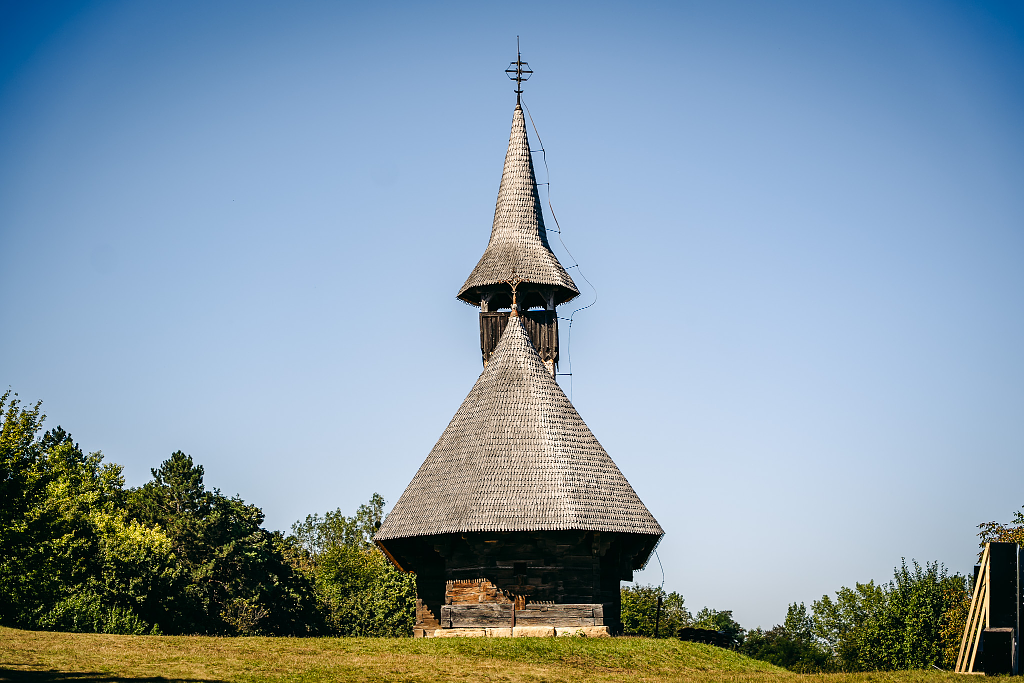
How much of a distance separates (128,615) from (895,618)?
1096 inches

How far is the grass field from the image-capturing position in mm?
19797

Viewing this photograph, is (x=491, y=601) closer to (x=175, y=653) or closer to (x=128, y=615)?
(x=175, y=653)

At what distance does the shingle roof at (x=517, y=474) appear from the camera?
27250 mm

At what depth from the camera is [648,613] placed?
196 ft

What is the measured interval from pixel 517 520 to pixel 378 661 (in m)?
6.14

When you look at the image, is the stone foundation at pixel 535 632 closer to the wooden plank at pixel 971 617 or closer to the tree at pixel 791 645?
the wooden plank at pixel 971 617

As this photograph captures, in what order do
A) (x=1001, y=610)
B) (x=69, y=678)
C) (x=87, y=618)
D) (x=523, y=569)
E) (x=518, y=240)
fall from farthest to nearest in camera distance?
(x=518, y=240) < (x=87, y=618) < (x=523, y=569) < (x=1001, y=610) < (x=69, y=678)

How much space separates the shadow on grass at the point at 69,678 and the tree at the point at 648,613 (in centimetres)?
3636

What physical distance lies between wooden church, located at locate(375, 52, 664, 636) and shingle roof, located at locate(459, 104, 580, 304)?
1987 millimetres

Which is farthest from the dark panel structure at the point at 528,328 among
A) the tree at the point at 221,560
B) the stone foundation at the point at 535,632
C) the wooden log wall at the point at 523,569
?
the tree at the point at 221,560

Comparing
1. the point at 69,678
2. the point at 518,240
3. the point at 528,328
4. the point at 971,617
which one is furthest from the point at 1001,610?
the point at 518,240

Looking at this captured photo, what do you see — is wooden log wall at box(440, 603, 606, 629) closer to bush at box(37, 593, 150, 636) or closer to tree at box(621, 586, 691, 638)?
bush at box(37, 593, 150, 636)

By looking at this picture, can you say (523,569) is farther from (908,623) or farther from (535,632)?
(908,623)

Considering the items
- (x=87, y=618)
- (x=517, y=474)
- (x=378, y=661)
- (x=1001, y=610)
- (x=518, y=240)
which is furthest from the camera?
(x=518, y=240)
